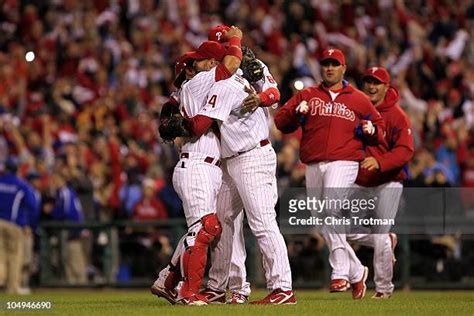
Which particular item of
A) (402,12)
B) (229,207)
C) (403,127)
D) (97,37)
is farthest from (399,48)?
(229,207)

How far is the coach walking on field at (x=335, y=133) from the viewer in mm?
12953

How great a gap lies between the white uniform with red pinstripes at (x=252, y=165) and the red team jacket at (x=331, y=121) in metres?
1.41

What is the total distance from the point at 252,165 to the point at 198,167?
1.55 ft

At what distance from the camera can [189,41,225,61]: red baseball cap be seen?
11641 mm

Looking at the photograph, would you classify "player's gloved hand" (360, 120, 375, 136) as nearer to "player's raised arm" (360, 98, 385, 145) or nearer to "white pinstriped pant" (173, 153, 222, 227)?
"player's raised arm" (360, 98, 385, 145)

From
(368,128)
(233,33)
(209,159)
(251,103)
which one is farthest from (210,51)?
(368,128)

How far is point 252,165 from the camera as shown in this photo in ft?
37.7

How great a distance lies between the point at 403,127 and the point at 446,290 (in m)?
4.83

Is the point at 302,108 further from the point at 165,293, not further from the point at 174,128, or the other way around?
the point at 165,293

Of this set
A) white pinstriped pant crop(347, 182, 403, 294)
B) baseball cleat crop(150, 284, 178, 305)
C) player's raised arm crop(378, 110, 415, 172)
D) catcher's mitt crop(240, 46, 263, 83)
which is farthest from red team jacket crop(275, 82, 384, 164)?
baseball cleat crop(150, 284, 178, 305)

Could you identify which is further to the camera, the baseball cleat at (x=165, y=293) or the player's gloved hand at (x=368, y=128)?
the player's gloved hand at (x=368, y=128)

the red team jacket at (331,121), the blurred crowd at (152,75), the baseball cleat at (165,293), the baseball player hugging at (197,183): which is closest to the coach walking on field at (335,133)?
the red team jacket at (331,121)

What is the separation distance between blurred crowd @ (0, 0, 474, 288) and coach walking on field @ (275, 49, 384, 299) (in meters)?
4.73

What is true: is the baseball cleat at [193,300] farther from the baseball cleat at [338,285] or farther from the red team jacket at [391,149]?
the red team jacket at [391,149]
